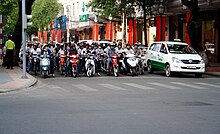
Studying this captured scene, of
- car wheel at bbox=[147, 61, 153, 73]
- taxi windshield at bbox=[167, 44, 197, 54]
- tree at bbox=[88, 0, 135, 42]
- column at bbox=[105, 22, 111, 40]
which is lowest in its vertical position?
car wheel at bbox=[147, 61, 153, 73]

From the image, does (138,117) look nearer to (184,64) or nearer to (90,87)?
(90,87)

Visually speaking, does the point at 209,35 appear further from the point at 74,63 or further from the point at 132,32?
the point at 74,63

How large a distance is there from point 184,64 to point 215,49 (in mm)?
12821

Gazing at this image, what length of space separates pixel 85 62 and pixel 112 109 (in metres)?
12.2

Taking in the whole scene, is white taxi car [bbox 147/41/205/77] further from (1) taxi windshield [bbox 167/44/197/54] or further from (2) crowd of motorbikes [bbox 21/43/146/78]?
(2) crowd of motorbikes [bbox 21/43/146/78]

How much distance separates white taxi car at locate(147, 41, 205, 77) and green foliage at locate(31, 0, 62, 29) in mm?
38181

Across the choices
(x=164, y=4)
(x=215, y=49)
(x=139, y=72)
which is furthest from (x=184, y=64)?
(x=164, y=4)

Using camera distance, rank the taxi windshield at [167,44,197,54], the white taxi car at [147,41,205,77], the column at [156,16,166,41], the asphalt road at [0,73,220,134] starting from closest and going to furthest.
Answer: the asphalt road at [0,73,220,134]
the white taxi car at [147,41,205,77]
the taxi windshield at [167,44,197,54]
the column at [156,16,166,41]

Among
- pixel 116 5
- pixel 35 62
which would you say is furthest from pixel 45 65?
pixel 116 5

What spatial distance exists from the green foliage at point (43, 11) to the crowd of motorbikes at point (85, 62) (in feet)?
120

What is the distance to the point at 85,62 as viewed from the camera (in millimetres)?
23984

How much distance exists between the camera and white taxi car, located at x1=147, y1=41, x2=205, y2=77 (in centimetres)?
2331

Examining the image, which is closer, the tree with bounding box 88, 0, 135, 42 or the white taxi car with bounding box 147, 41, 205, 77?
the white taxi car with bounding box 147, 41, 205, 77

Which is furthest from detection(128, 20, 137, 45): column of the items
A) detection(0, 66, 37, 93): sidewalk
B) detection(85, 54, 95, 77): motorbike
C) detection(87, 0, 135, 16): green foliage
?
detection(0, 66, 37, 93): sidewalk
